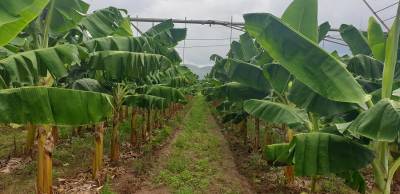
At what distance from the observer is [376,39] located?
20.6 ft

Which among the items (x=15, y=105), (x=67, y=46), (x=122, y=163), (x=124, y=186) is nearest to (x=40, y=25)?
(x=67, y=46)

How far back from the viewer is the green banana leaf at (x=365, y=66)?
21.4 ft

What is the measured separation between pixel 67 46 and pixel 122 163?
5165 mm

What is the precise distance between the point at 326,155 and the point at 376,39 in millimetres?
2441

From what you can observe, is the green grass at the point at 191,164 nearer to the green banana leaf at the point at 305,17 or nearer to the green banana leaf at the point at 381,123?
the green banana leaf at the point at 305,17

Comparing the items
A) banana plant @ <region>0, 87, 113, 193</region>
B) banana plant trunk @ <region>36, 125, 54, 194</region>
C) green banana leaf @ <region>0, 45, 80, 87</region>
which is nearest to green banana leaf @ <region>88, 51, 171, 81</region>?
green banana leaf @ <region>0, 45, 80, 87</region>

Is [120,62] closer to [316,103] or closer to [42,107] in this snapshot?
[42,107]

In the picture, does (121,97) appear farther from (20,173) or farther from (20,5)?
(20,5)

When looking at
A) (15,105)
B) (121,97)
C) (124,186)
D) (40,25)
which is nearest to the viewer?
(15,105)

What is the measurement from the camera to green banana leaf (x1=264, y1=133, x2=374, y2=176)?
474cm

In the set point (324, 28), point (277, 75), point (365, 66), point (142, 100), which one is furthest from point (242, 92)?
point (142, 100)

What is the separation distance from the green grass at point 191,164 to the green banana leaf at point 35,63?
3742mm

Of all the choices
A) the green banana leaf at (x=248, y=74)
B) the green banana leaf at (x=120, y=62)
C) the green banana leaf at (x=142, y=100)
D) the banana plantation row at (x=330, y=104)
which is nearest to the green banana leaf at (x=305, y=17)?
the banana plantation row at (x=330, y=104)

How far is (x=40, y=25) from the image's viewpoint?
6.68 meters
